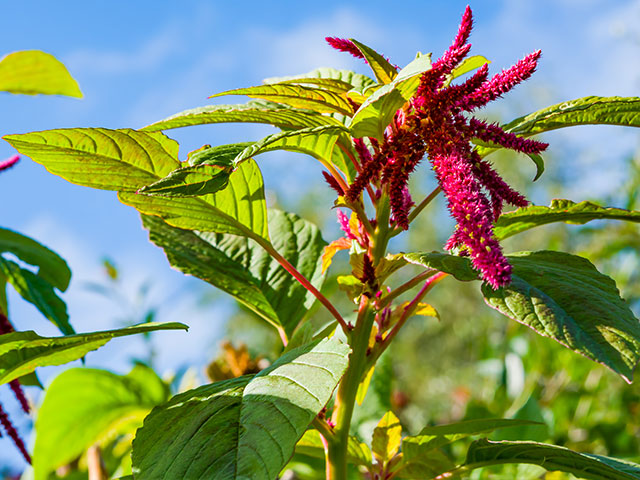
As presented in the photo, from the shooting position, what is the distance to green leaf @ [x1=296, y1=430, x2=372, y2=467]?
768 mm

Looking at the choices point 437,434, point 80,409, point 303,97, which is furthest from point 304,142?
point 80,409

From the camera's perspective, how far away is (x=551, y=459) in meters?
0.72

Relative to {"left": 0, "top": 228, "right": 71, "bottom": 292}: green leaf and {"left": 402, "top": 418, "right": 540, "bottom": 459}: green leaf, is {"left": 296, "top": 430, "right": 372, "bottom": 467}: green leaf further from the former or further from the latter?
{"left": 0, "top": 228, "right": 71, "bottom": 292}: green leaf

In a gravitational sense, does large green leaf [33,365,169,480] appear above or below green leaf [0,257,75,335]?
below

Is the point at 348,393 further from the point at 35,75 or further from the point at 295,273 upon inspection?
the point at 35,75

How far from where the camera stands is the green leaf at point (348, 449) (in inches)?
30.2

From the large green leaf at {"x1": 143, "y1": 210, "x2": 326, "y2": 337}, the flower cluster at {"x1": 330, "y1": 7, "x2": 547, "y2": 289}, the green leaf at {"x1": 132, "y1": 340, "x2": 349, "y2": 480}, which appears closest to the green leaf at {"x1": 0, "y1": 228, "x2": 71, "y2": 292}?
the large green leaf at {"x1": 143, "y1": 210, "x2": 326, "y2": 337}

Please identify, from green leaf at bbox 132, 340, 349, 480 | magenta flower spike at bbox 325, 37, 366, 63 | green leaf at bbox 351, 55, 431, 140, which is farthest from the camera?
magenta flower spike at bbox 325, 37, 366, 63

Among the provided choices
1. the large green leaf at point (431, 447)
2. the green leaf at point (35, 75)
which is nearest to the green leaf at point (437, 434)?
the large green leaf at point (431, 447)

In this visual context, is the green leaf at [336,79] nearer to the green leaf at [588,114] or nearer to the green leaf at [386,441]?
the green leaf at [588,114]

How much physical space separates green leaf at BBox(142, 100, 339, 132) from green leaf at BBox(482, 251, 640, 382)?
258 mm

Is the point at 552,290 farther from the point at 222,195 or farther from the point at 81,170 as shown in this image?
the point at 81,170

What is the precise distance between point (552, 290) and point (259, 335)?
10496 mm

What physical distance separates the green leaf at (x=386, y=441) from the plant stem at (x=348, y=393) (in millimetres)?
98
